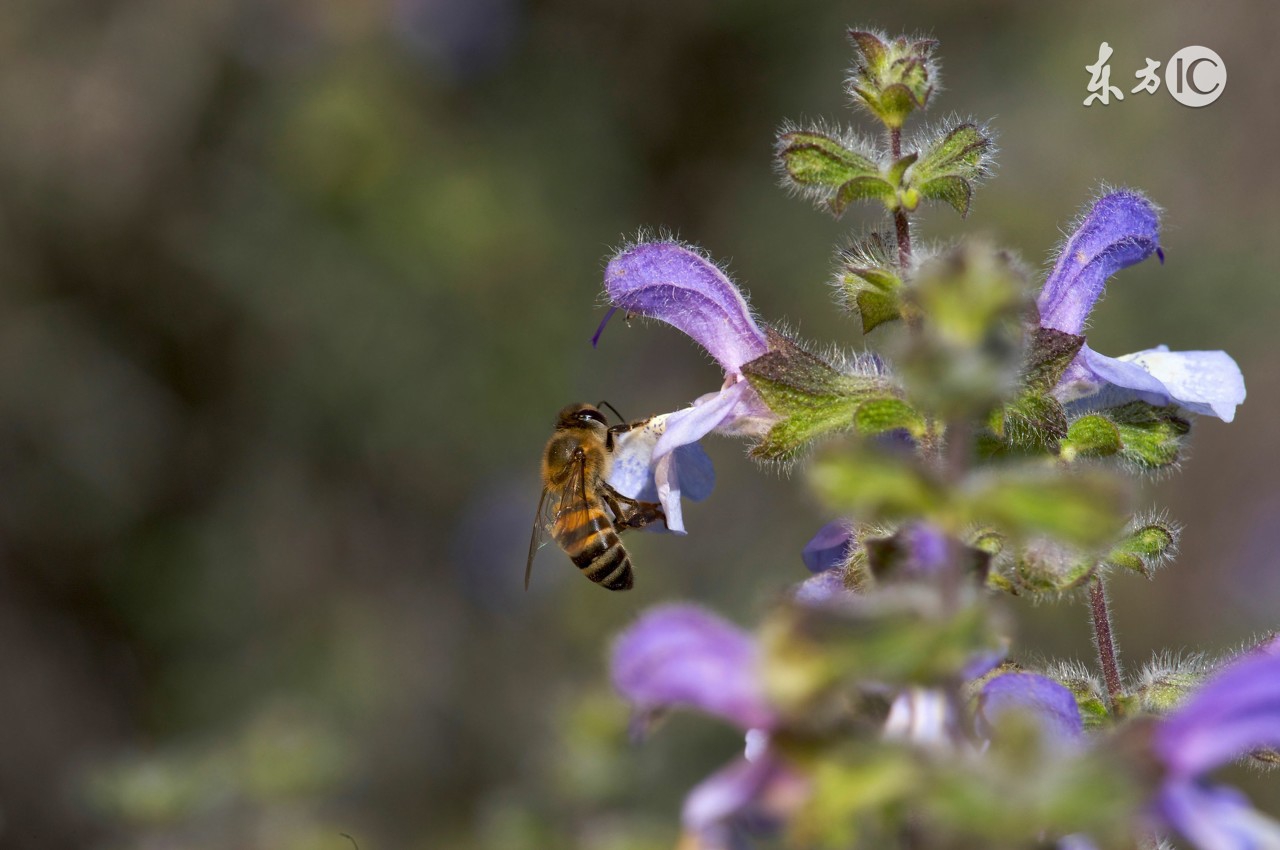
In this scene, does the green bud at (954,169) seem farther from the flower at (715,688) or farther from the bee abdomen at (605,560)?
the bee abdomen at (605,560)

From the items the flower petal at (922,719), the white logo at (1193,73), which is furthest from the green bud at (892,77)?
the white logo at (1193,73)

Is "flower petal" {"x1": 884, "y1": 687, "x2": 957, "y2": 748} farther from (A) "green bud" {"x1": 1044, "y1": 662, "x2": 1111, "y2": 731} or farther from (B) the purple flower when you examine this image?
(A) "green bud" {"x1": 1044, "y1": 662, "x2": 1111, "y2": 731}

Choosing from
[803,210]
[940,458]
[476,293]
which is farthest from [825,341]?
[940,458]

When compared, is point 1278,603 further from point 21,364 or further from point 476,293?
point 21,364

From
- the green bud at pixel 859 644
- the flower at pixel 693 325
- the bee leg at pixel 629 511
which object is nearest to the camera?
the green bud at pixel 859 644

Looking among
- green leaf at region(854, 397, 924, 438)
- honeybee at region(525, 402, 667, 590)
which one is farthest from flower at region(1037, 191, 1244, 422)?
honeybee at region(525, 402, 667, 590)

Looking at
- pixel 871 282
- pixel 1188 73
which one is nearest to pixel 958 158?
pixel 871 282
